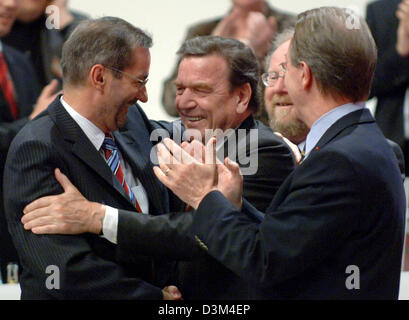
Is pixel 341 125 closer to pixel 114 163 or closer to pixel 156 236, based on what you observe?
pixel 156 236

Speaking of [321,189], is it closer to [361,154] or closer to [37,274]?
[361,154]

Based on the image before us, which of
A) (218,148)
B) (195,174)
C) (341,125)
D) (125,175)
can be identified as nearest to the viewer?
(341,125)

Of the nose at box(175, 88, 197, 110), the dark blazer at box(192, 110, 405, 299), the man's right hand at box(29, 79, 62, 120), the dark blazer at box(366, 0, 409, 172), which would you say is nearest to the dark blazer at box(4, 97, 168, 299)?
the dark blazer at box(192, 110, 405, 299)

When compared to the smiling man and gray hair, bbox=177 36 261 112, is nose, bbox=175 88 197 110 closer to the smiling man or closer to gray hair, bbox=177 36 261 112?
gray hair, bbox=177 36 261 112

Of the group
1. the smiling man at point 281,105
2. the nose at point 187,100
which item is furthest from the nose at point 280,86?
the nose at point 187,100

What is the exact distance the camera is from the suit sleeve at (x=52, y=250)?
213 centimetres

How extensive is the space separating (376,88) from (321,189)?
252 cm

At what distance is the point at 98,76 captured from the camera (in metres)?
2.30

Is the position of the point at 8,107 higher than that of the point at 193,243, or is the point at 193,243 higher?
the point at 8,107

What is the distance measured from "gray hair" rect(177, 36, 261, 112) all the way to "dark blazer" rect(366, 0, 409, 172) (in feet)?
4.92

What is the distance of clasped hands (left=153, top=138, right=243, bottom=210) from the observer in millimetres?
2043

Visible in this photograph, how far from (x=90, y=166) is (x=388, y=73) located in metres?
2.44

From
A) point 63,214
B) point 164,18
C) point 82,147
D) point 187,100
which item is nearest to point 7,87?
point 187,100

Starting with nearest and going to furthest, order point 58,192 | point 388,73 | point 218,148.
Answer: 1. point 58,192
2. point 218,148
3. point 388,73
